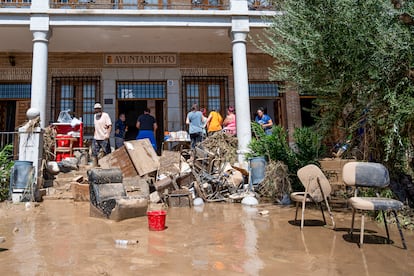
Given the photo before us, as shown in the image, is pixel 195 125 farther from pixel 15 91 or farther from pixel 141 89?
pixel 15 91

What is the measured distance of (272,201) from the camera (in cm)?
659

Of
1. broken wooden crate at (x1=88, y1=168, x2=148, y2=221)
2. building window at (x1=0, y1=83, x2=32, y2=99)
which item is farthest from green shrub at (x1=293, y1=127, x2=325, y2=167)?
building window at (x1=0, y1=83, x2=32, y2=99)

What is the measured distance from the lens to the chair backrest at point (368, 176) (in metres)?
3.78

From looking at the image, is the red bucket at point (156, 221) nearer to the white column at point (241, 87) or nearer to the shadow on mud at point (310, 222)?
the shadow on mud at point (310, 222)

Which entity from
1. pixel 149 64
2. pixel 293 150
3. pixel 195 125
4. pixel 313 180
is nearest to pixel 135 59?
pixel 149 64

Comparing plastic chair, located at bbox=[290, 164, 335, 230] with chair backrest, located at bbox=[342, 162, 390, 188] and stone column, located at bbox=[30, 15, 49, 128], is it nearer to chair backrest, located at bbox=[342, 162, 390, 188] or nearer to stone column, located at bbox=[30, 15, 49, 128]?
chair backrest, located at bbox=[342, 162, 390, 188]

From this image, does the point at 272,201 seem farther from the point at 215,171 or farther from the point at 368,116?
the point at 368,116

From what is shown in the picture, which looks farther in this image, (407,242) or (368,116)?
(368,116)

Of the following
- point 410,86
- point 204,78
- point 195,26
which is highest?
point 195,26

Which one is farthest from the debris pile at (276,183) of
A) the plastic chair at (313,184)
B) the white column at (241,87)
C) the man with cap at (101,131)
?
the man with cap at (101,131)

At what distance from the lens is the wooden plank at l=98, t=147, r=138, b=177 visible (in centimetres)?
725

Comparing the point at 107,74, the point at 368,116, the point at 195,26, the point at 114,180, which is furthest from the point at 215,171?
the point at 107,74

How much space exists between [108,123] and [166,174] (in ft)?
7.05

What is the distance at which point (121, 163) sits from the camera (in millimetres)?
7312
